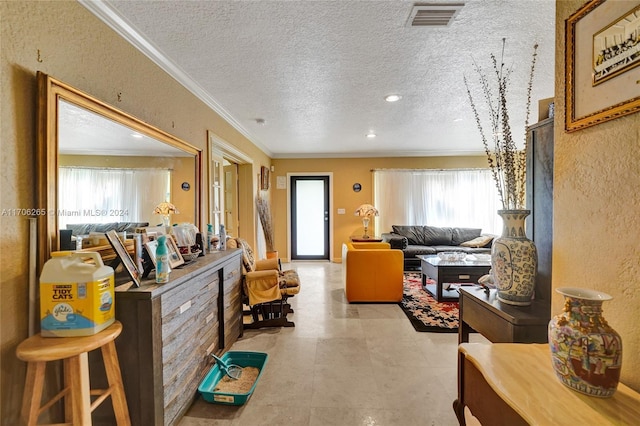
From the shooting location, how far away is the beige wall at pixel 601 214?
2.85ft

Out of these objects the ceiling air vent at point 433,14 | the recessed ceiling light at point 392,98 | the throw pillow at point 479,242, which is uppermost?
the recessed ceiling light at point 392,98

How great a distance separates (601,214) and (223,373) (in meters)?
2.37

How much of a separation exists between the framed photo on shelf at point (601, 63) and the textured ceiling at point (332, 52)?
764mm

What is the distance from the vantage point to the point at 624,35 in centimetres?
85

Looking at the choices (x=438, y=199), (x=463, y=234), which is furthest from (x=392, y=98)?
(x=463, y=234)

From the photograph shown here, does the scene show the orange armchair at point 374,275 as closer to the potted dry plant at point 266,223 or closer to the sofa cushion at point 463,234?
the potted dry plant at point 266,223

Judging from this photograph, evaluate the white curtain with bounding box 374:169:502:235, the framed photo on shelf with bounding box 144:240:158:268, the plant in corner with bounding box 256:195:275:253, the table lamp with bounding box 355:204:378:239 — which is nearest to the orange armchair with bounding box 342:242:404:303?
the table lamp with bounding box 355:204:378:239

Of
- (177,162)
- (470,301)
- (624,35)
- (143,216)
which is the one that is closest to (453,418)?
(470,301)

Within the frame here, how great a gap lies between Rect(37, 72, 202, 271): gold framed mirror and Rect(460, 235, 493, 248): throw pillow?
505 cm

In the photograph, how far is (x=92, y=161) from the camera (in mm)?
1514

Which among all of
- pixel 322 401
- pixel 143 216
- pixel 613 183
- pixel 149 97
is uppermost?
pixel 149 97

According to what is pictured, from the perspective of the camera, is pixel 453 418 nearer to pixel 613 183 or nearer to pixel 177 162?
pixel 613 183

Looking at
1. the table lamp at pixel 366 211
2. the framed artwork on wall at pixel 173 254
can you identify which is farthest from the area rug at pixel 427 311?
the framed artwork on wall at pixel 173 254

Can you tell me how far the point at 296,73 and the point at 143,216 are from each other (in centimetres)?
168
